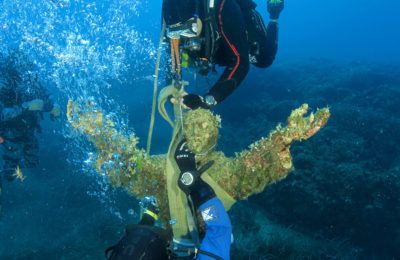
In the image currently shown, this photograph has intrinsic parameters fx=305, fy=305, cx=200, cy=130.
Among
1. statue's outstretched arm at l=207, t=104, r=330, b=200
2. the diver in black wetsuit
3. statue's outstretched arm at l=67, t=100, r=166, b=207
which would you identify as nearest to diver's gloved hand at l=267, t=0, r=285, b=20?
the diver in black wetsuit

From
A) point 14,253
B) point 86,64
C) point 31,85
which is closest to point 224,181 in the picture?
point 14,253

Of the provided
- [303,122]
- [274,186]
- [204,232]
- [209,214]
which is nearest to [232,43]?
[303,122]

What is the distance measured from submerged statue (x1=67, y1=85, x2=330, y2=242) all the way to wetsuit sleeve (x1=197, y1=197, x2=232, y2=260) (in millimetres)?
301

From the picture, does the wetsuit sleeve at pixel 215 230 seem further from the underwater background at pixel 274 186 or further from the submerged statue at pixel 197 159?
the underwater background at pixel 274 186

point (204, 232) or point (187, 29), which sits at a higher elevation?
point (187, 29)

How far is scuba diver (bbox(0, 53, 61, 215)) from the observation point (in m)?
8.27

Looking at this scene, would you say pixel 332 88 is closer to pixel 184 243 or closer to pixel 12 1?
pixel 184 243

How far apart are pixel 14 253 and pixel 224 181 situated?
677 centimetres

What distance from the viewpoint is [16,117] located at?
329 inches

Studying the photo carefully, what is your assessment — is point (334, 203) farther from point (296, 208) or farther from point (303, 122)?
point (303, 122)

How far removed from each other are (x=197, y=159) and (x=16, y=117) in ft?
24.5

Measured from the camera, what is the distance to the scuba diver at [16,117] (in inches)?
325

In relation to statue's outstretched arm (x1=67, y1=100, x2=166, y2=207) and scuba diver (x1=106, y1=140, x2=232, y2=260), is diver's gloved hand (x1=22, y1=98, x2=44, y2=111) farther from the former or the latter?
scuba diver (x1=106, y1=140, x2=232, y2=260)

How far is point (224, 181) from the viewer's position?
9.50 feet
